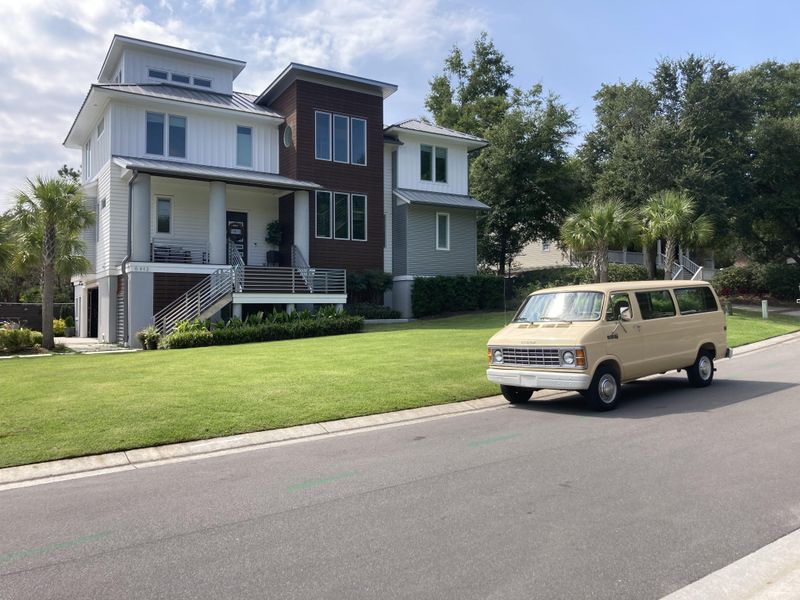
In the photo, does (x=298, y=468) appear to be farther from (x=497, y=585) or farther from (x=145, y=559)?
(x=497, y=585)

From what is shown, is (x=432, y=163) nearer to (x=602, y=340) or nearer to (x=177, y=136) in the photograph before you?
(x=177, y=136)

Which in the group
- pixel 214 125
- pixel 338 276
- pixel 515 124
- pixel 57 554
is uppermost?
pixel 515 124

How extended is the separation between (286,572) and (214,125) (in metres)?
24.8

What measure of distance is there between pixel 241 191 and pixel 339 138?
476 cm

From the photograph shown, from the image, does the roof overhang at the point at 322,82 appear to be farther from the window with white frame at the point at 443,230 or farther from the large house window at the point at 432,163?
the window with white frame at the point at 443,230

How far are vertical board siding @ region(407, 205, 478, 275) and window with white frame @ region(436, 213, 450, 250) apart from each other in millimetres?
186

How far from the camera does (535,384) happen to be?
31.8ft

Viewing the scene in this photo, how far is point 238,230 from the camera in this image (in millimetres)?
27078

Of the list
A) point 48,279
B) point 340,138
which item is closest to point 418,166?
point 340,138

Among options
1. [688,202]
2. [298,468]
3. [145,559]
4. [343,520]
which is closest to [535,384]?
[298,468]

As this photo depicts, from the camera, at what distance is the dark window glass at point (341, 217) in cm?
2742

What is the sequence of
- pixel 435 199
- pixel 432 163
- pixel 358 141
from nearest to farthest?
pixel 358 141, pixel 435 199, pixel 432 163

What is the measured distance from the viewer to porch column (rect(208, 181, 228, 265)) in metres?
23.5

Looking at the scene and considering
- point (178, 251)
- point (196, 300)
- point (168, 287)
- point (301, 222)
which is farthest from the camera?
point (301, 222)
